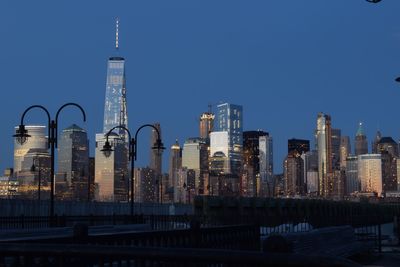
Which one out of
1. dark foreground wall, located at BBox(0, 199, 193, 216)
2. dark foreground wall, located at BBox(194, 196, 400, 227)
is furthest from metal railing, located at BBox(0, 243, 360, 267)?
dark foreground wall, located at BBox(0, 199, 193, 216)

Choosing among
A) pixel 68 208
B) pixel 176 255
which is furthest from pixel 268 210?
pixel 176 255

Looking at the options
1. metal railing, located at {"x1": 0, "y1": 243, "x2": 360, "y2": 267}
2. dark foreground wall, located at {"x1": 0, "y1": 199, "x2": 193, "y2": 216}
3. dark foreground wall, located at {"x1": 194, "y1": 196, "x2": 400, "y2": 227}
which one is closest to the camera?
metal railing, located at {"x1": 0, "y1": 243, "x2": 360, "y2": 267}

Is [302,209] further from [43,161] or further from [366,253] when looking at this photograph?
[43,161]

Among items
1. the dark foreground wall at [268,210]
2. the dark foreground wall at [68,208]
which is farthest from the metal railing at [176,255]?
the dark foreground wall at [68,208]

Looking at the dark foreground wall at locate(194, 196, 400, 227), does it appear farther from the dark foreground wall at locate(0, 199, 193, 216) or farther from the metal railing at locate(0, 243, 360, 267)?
the metal railing at locate(0, 243, 360, 267)

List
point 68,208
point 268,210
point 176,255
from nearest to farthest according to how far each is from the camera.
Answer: point 176,255 → point 68,208 → point 268,210

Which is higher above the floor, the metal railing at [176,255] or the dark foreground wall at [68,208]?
the metal railing at [176,255]

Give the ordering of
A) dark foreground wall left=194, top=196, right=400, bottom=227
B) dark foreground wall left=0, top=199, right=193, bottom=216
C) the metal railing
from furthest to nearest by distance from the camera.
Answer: dark foreground wall left=194, top=196, right=400, bottom=227, dark foreground wall left=0, top=199, right=193, bottom=216, the metal railing

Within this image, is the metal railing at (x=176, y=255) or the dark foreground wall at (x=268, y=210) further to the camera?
the dark foreground wall at (x=268, y=210)

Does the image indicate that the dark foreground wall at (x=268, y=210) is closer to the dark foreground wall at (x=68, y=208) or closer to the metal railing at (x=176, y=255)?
the dark foreground wall at (x=68, y=208)

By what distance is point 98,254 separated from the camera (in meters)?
5.32

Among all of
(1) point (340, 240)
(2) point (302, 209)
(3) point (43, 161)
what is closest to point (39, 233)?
(1) point (340, 240)

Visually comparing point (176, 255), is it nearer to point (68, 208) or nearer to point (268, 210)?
point (68, 208)

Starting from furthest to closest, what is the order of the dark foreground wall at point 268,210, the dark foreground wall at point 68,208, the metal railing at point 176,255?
the dark foreground wall at point 268,210, the dark foreground wall at point 68,208, the metal railing at point 176,255
